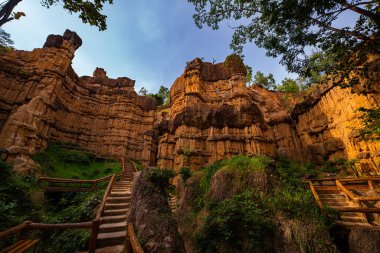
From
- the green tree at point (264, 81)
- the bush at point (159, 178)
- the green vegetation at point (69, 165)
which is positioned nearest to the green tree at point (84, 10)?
the bush at point (159, 178)


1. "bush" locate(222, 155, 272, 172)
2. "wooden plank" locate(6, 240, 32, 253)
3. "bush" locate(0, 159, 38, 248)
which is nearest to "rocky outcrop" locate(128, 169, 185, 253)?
Result: "wooden plank" locate(6, 240, 32, 253)

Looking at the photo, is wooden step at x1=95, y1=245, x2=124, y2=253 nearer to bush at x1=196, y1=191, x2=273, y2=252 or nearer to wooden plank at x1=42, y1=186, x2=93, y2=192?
bush at x1=196, y1=191, x2=273, y2=252

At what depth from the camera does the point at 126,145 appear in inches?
1212

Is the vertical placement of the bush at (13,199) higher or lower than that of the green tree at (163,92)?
lower

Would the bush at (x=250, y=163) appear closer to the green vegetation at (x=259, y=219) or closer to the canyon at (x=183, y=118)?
the green vegetation at (x=259, y=219)

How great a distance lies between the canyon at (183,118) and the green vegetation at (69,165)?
4.60ft

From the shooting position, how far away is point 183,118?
20.1m

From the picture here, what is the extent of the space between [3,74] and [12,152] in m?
14.9

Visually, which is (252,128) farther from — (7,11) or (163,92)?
(163,92)

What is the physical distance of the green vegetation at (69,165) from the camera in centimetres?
1650

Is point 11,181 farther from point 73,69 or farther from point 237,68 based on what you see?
point 237,68

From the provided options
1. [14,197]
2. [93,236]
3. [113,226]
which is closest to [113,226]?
[113,226]

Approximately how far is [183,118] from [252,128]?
851 centimetres

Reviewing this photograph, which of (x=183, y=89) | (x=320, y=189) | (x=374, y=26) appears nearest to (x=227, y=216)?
(x=320, y=189)
